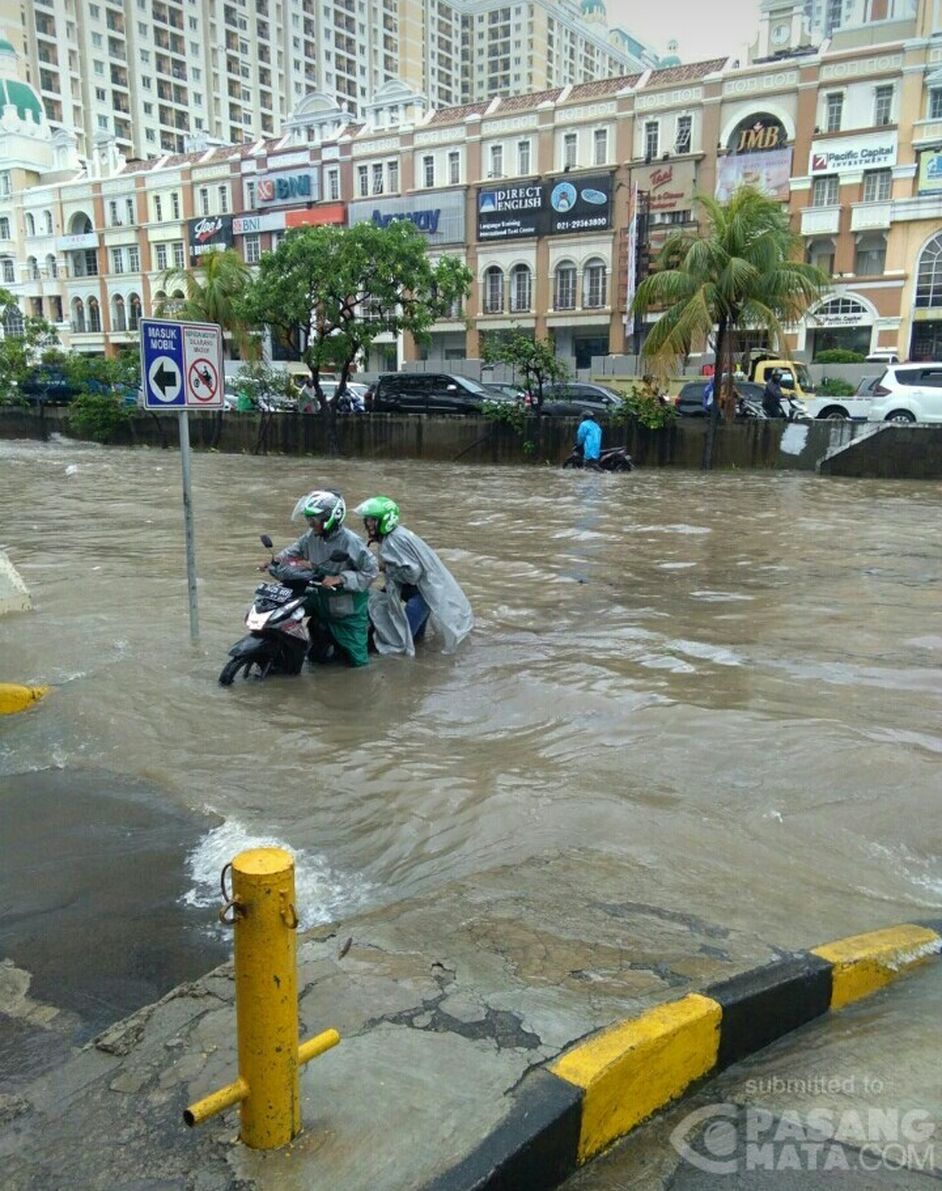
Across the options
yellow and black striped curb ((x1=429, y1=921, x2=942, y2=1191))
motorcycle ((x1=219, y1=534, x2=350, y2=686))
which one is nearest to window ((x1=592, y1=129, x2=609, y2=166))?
motorcycle ((x1=219, y1=534, x2=350, y2=686))

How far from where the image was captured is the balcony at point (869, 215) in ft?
132

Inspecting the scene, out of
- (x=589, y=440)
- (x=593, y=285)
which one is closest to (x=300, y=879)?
(x=589, y=440)

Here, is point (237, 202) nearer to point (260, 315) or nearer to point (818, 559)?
point (260, 315)

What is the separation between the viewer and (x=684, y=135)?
4500 cm

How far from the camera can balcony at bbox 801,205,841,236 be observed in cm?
4141

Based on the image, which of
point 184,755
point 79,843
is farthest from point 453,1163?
point 184,755

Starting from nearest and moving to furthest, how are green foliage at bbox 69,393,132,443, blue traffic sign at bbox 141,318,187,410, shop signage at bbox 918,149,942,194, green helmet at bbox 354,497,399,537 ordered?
blue traffic sign at bbox 141,318,187,410
green helmet at bbox 354,497,399,537
green foliage at bbox 69,393,132,443
shop signage at bbox 918,149,942,194

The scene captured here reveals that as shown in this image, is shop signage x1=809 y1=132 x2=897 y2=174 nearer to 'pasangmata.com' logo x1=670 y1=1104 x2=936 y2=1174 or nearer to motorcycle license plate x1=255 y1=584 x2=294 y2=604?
motorcycle license plate x1=255 y1=584 x2=294 y2=604

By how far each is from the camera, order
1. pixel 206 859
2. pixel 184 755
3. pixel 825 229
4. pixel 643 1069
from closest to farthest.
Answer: pixel 643 1069 < pixel 206 859 < pixel 184 755 < pixel 825 229

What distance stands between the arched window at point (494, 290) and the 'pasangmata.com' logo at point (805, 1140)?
5136 centimetres

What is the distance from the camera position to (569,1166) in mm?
2338

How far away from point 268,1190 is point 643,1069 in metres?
1.01

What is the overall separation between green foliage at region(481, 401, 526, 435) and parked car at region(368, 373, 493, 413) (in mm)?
1891

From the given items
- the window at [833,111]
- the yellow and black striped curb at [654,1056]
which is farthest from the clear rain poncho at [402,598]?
the window at [833,111]
